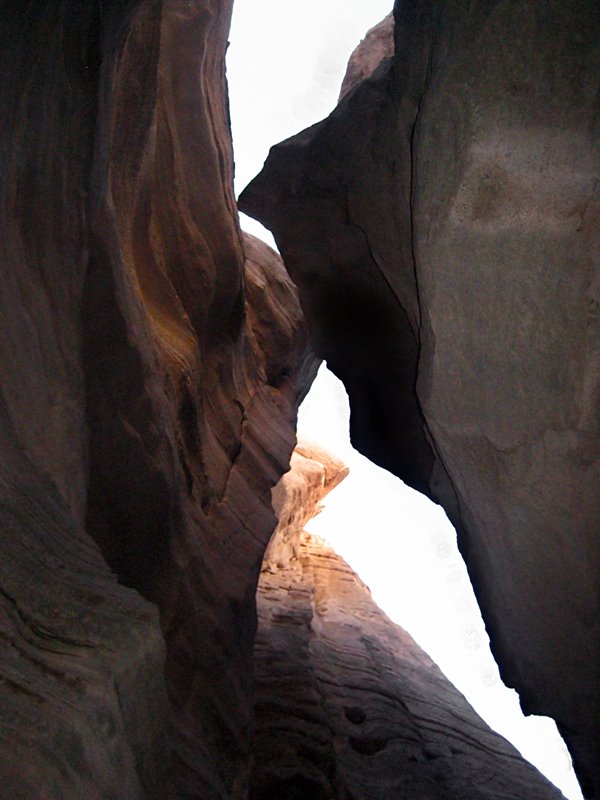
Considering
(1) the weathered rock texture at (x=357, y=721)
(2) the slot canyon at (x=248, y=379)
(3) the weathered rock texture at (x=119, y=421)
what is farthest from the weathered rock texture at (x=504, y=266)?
(3) the weathered rock texture at (x=119, y=421)

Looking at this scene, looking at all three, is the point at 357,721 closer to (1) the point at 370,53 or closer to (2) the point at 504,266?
(2) the point at 504,266

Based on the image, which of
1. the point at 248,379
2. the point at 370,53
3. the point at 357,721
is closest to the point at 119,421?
the point at 357,721

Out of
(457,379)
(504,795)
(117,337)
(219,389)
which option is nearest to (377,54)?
(219,389)

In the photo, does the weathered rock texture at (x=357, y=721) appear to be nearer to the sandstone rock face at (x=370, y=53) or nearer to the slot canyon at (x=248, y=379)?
the slot canyon at (x=248, y=379)

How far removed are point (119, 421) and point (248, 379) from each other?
456 cm

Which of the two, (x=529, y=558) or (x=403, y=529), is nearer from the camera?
(x=529, y=558)

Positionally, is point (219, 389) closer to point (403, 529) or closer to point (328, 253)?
point (328, 253)

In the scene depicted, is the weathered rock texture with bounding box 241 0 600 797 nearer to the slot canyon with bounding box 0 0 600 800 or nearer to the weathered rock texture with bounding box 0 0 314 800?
the slot canyon with bounding box 0 0 600 800

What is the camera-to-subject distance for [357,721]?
6.52 m

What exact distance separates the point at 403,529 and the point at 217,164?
65487 millimetres

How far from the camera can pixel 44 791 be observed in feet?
5.25

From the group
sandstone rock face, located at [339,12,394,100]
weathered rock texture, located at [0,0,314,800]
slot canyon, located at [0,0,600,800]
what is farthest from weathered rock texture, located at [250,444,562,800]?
sandstone rock face, located at [339,12,394,100]

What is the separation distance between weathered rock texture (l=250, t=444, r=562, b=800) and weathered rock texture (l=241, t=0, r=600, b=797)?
97 centimetres

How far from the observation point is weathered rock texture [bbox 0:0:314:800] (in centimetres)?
210
